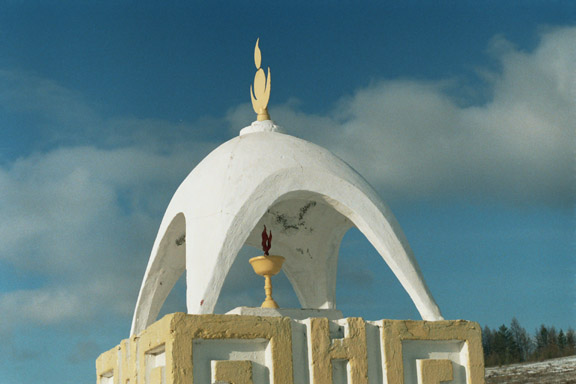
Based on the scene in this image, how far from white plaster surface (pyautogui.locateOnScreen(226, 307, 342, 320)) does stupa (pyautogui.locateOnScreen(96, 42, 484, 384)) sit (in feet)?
0.06

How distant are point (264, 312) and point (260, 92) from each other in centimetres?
384

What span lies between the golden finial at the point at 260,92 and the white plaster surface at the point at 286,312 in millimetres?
3063

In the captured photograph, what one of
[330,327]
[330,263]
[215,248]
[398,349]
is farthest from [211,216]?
[330,263]

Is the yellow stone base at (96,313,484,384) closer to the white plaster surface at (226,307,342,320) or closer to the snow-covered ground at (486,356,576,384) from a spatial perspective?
the white plaster surface at (226,307,342,320)

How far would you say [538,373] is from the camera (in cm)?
2516

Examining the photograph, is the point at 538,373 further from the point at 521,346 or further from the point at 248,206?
the point at 248,206

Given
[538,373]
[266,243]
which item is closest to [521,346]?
[538,373]

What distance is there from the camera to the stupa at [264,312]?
8461 mm

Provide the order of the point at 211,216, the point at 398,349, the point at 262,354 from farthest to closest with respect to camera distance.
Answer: the point at 211,216
the point at 398,349
the point at 262,354

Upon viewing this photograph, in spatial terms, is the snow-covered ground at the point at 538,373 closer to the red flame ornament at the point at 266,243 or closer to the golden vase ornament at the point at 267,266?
the red flame ornament at the point at 266,243

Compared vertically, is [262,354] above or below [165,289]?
below

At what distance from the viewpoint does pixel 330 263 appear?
1330 cm

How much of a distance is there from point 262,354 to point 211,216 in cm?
219

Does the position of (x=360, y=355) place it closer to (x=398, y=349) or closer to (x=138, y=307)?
(x=398, y=349)
